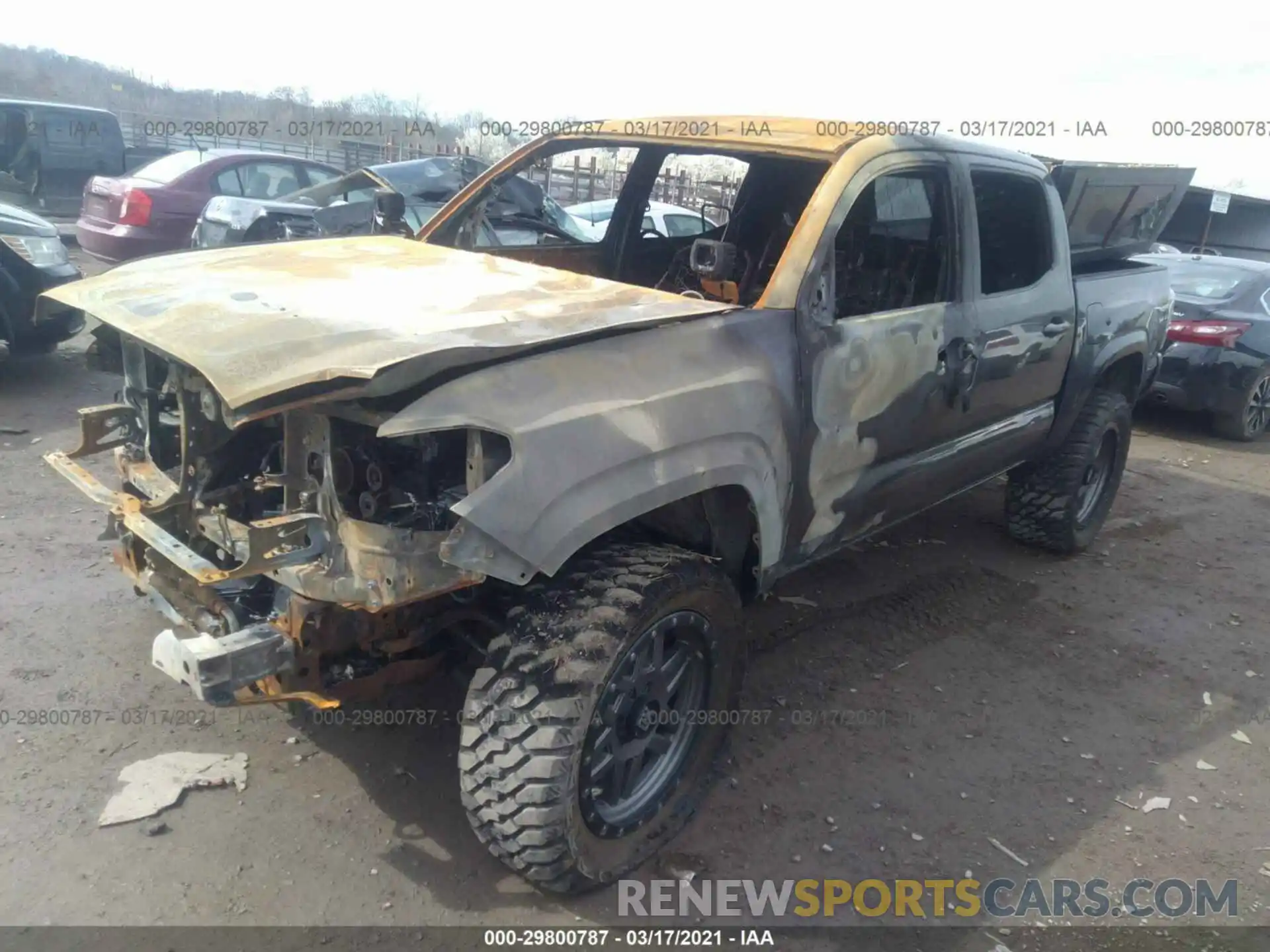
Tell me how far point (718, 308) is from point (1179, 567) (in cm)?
393

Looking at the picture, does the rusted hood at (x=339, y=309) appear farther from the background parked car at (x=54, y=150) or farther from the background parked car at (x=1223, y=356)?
the background parked car at (x=54, y=150)

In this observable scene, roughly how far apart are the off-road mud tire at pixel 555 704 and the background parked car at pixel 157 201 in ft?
30.0

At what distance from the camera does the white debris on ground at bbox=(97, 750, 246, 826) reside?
2.75 meters

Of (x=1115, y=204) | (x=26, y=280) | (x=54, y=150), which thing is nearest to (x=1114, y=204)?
(x=1115, y=204)

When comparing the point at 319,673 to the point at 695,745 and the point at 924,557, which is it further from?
the point at 924,557

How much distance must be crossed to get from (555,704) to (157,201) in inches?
375

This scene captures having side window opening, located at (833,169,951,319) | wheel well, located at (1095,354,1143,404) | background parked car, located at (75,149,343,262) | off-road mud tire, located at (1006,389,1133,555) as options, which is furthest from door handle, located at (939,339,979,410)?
background parked car, located at (75,149,343,262)

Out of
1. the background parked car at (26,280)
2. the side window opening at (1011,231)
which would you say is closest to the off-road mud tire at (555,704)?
the side window opening at (1011,231)

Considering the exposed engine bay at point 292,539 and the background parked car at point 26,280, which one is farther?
the background parked car at point 26,280

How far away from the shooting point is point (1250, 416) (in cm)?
834

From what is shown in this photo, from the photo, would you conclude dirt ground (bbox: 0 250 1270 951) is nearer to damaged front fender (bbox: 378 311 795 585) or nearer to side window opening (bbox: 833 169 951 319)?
damaged front fender (bbox: 378 311 795 585)

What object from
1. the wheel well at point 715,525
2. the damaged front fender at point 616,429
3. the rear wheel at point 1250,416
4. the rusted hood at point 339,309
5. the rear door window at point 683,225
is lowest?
the rear wheel at point 1250,416

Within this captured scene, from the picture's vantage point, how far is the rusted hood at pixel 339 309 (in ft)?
7.14

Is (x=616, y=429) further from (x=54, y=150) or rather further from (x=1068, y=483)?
(x=54, y=150)
